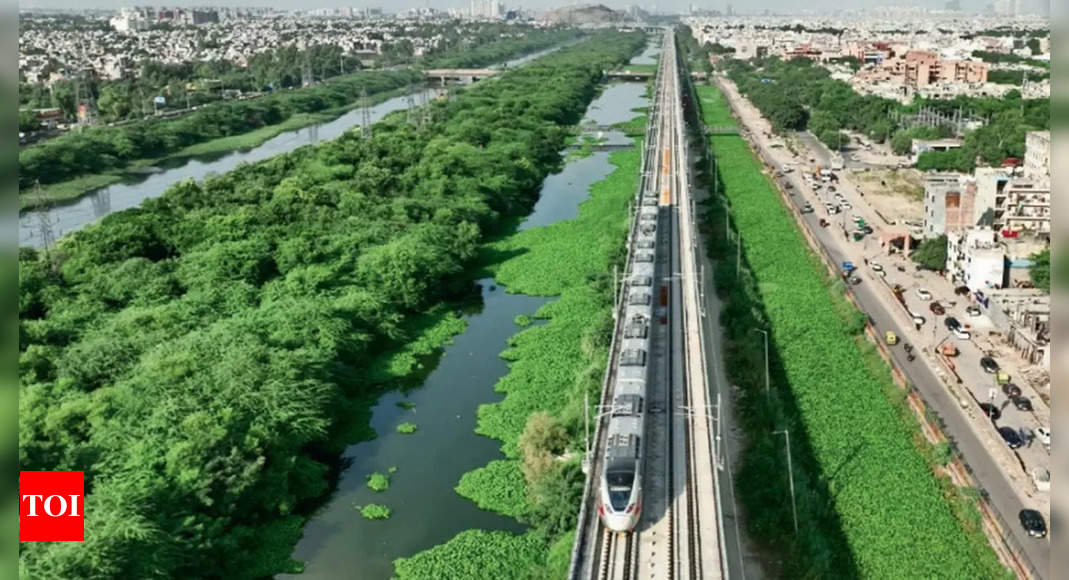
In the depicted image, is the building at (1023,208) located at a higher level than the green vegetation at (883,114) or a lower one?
lower

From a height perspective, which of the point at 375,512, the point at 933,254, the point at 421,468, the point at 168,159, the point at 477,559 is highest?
the point at 168,159

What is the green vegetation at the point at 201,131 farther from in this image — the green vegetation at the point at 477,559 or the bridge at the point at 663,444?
the green vegetation at the point at 477,559

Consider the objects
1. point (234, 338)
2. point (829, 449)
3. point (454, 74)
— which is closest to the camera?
point (829, 449)

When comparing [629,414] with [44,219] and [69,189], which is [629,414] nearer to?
[44,219]

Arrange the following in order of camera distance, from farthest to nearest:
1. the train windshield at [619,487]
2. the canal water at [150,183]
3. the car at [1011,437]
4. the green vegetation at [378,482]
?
the canal water at [150,183] → the car at [1011,437] → the green vegetation at [378,482] → the train windshield at [619,487]

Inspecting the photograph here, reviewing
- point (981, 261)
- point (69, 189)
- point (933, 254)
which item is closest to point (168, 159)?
point (69, 189)

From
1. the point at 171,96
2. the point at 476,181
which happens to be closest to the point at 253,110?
the point at 171,96

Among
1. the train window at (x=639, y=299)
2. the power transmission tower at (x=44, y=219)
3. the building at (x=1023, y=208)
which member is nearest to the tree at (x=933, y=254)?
the building at (x=1023, y=208)
